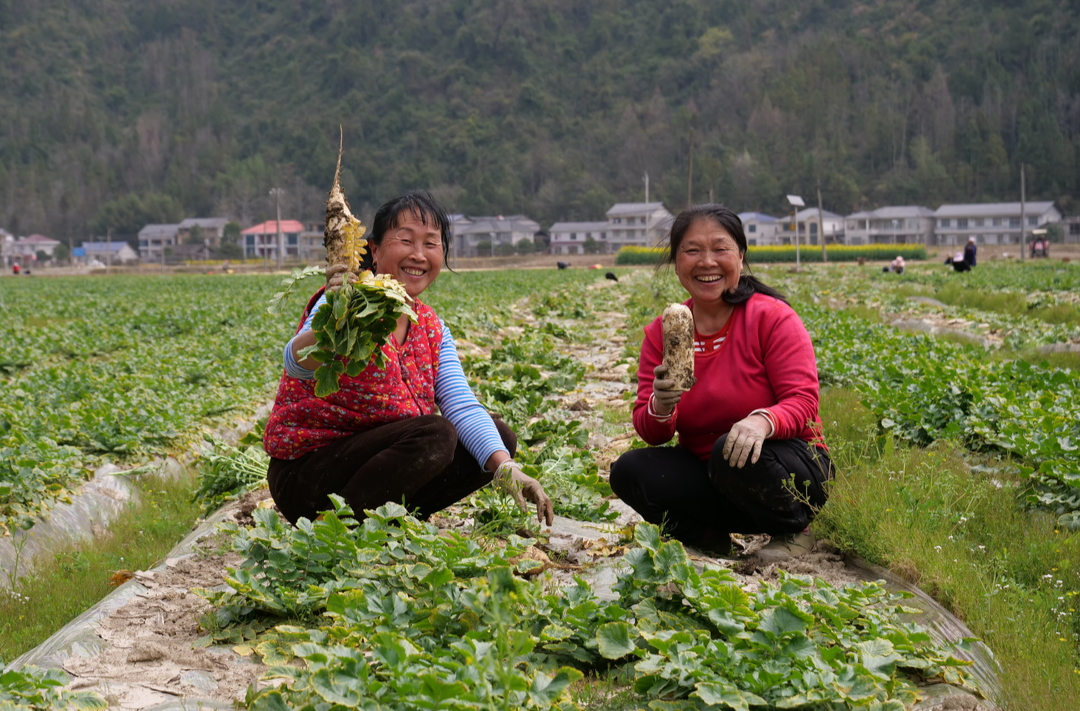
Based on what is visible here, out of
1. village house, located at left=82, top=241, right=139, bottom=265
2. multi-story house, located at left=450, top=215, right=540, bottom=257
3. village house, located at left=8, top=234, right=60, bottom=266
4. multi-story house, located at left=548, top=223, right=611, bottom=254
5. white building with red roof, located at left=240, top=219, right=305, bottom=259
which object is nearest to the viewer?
multi-story house, located at left=548, top=223, right=611, bottom=254

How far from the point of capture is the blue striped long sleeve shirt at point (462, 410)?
435 centimetres

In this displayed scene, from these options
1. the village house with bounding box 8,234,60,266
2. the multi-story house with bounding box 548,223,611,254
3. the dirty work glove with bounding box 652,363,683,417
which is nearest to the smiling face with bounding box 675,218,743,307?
the dirty work glove with bounding box 652,363,683,417

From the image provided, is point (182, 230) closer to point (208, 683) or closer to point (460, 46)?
point (460, 46)

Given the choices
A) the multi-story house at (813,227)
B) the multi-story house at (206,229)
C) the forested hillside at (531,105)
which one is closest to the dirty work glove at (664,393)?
the multi-story house at (813,227)

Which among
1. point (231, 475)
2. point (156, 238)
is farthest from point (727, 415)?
point (156, 238)

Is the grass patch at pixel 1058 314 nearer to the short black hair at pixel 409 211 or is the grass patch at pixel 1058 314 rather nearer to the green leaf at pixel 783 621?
the short black hair at pixel 409 211

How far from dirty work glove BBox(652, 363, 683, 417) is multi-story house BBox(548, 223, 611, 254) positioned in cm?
9875

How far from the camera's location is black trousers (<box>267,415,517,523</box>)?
4137 mm

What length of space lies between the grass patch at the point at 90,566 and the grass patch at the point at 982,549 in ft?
11.4

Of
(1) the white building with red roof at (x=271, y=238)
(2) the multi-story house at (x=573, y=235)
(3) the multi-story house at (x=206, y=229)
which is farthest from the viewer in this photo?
(3) the multi-story house at (x=206, y=229)

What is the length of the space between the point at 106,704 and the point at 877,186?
112m

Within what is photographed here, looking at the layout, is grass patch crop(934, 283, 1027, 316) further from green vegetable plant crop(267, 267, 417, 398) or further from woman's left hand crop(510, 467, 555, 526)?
green vegetable plant crop(267, 267, 417, 398)

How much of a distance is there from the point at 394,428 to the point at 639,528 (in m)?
1.20

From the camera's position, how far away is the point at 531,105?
142500 mm
